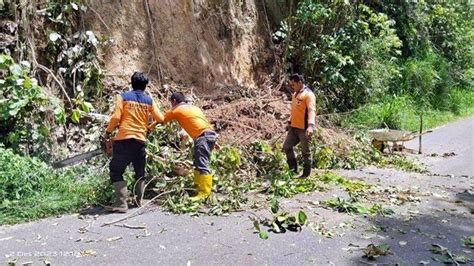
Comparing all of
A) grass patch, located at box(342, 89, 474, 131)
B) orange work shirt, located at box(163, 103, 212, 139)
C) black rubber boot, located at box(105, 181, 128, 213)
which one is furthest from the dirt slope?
black rubber boot, located at box(105, 181, 128, 213)

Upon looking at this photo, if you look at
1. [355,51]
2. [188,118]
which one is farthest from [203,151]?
[355,51]

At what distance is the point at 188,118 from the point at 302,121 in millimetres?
2152

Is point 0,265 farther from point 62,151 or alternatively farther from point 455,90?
point 455,90

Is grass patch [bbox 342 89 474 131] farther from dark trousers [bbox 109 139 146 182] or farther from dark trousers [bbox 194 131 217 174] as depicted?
dark trousers [bbox 109 139 146 182]

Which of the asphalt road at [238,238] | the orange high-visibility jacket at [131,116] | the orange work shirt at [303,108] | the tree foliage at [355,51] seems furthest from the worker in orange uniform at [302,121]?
the tree foliage at [355,51]

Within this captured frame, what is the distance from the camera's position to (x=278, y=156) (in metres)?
8.36

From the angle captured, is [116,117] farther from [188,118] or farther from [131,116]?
[188,118]

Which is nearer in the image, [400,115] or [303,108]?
[303,108]

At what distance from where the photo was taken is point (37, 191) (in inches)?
246

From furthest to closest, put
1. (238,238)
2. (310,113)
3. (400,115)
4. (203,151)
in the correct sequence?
(400,115)
(310,113)
(203,151)
(238,238)

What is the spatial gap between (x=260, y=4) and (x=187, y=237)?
9335mm

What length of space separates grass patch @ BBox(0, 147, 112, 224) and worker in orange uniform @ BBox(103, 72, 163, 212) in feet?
1.29

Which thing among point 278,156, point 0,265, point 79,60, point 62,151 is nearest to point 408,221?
point 278,156

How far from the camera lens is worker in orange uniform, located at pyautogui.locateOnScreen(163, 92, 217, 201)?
6.44 metres
